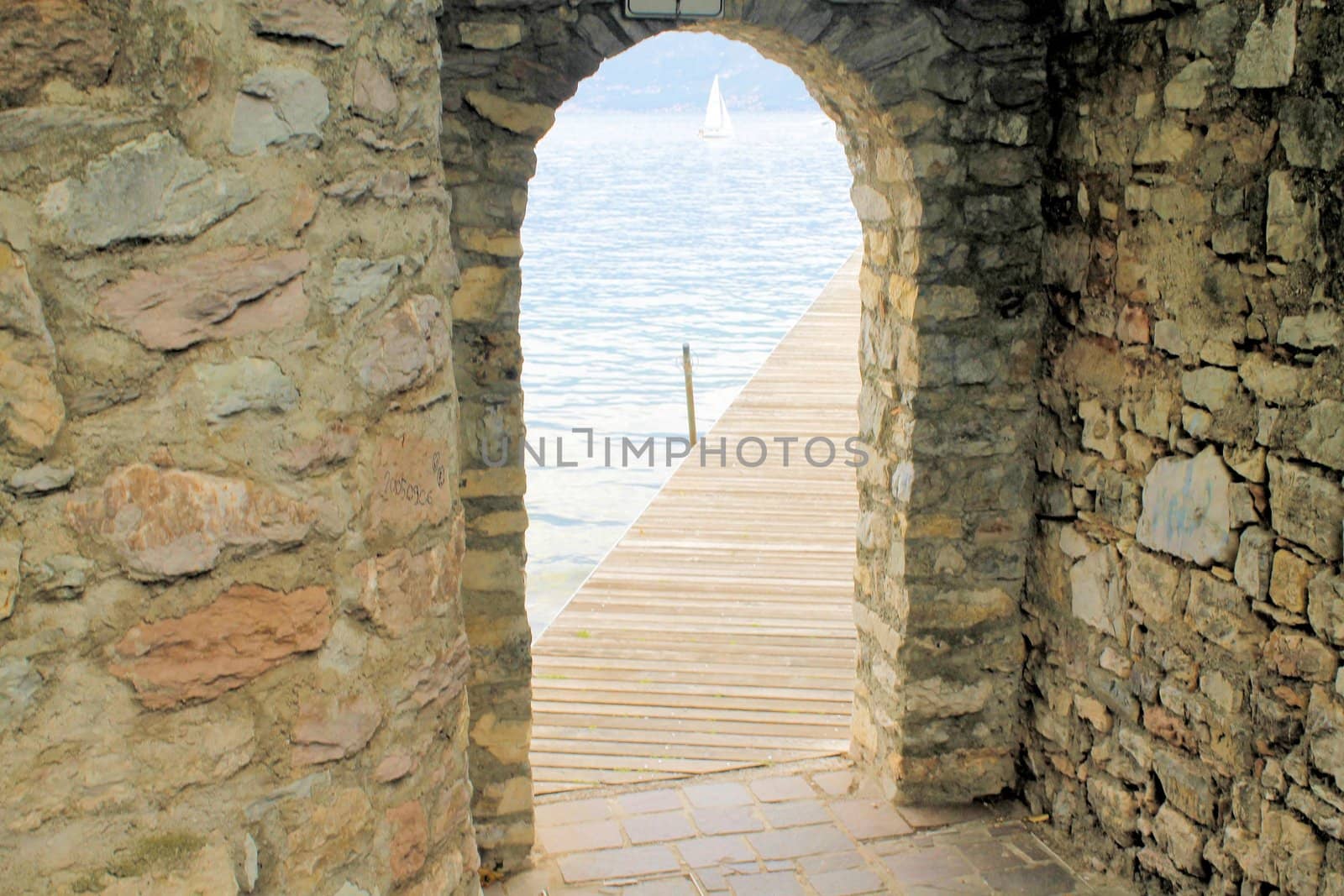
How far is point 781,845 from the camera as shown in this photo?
4207 millimetres

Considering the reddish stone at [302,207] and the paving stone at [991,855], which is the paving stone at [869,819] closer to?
the paving stone at [991,855]

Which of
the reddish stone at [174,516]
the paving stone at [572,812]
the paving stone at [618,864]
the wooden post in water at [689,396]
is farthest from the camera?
the wooden post in water at [689,396]

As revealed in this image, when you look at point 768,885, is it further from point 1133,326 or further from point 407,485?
point 407,485

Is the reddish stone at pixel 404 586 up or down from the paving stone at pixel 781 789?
up

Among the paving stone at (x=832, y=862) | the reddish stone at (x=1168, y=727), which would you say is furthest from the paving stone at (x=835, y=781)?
the reddish stone at (x=1168, y=727)

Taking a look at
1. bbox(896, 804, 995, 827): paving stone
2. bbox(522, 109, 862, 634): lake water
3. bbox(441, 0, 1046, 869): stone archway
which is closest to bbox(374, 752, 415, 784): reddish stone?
bbox(441, 0, 1046, 869): stone archway

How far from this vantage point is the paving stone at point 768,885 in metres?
3.94

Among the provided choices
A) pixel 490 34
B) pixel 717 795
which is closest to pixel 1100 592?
pixel 717 795

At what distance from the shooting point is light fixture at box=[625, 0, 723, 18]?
3512 millimetres

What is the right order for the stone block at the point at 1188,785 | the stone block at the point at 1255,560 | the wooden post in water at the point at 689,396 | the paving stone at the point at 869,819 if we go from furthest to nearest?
the wooden post in water at the point at 689,396 < the paving stone at the point at 869,819 < the stone block at the point at 1188,785 < the stone block at the point at 1255,560

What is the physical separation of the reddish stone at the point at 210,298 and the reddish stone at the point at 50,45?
0.22 m

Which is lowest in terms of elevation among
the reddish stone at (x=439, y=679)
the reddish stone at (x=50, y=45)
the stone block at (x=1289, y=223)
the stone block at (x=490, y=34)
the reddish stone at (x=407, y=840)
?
the reddish stone at (x=407, y=840)

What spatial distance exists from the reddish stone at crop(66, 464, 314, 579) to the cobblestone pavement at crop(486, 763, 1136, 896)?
2771 mm

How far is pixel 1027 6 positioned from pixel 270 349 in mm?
2980
